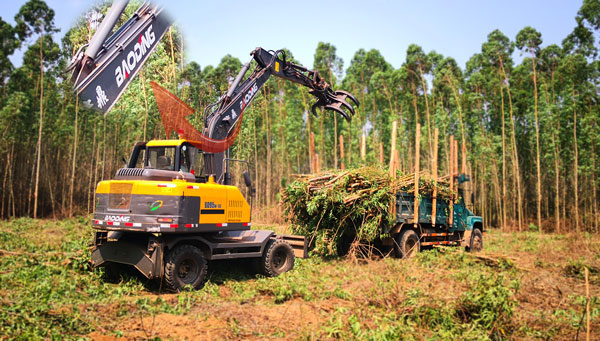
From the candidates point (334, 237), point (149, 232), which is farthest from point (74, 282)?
point (334, 237)

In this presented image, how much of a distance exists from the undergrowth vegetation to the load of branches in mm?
1338

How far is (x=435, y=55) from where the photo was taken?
28.3 metres

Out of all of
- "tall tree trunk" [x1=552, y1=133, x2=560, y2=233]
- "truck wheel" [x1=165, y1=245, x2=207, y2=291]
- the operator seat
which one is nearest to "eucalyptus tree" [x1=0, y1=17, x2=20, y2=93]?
the operator seat

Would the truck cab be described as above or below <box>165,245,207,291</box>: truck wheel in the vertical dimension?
above

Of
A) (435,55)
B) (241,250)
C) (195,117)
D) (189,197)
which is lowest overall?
(241,250)

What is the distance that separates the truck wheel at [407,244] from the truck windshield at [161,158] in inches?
227

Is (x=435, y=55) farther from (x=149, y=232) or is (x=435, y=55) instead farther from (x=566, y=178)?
(x=149, y=232)

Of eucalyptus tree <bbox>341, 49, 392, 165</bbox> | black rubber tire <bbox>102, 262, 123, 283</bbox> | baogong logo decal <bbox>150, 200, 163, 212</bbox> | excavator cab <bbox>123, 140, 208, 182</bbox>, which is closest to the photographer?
baogong logo decal <bbox>150, 200, 163, 212</bbox>

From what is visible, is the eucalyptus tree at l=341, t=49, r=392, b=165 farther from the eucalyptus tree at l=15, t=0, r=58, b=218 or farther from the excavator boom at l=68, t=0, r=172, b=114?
the excavator boom at l=68, t=0, r=172, b=114

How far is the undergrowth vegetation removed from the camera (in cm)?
534

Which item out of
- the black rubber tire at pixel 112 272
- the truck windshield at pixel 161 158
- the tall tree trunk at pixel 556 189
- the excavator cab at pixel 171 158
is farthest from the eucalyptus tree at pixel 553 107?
the black rubber tire at pixel 112 272

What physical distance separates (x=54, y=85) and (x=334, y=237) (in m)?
18.9

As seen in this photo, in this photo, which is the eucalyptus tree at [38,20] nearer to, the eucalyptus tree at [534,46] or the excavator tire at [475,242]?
the excavator tire at [475,242]

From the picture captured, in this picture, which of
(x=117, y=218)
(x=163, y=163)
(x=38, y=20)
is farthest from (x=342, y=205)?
(x=38, y=20)
